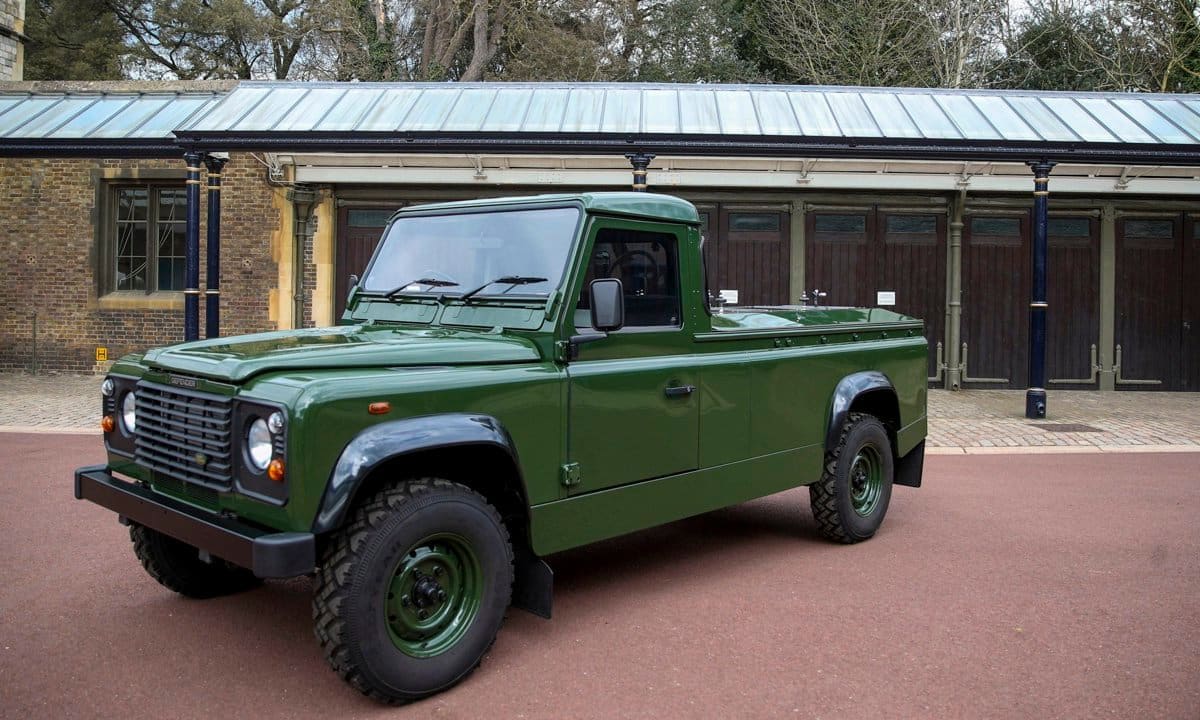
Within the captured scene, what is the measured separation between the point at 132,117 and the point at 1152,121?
49.5 feet

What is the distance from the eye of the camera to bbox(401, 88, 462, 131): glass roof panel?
1264cm

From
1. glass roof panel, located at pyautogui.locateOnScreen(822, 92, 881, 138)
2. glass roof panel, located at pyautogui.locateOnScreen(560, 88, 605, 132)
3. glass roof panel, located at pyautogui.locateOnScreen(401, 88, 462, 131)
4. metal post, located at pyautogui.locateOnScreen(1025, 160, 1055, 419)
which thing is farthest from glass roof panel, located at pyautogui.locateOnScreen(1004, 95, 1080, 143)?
glass roof panel, located at pyautogui.locateOnScreen(401, 88, 462, 131)

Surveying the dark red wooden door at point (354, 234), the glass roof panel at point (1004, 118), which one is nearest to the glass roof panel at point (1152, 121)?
the glass roof panel at point (1004, 118)

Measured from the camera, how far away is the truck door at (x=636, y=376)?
13.9 feet

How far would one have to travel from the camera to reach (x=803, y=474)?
221 inches

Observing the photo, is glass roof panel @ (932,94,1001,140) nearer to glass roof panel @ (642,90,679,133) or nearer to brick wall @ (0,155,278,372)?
glass roof panel @ (642,90,679,133)

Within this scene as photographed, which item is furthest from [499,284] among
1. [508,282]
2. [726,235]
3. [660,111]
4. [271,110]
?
[726,235]

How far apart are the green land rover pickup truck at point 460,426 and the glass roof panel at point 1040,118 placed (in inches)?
333

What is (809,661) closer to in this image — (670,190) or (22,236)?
(670,190)

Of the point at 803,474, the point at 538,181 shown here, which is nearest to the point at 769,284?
the point at 538,181

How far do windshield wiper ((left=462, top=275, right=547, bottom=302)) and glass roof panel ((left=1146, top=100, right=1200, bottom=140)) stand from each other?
38.2 feet

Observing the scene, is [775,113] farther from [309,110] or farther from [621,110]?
[309,110]

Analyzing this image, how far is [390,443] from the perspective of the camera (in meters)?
3.42

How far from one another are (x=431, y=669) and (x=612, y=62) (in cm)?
2507
